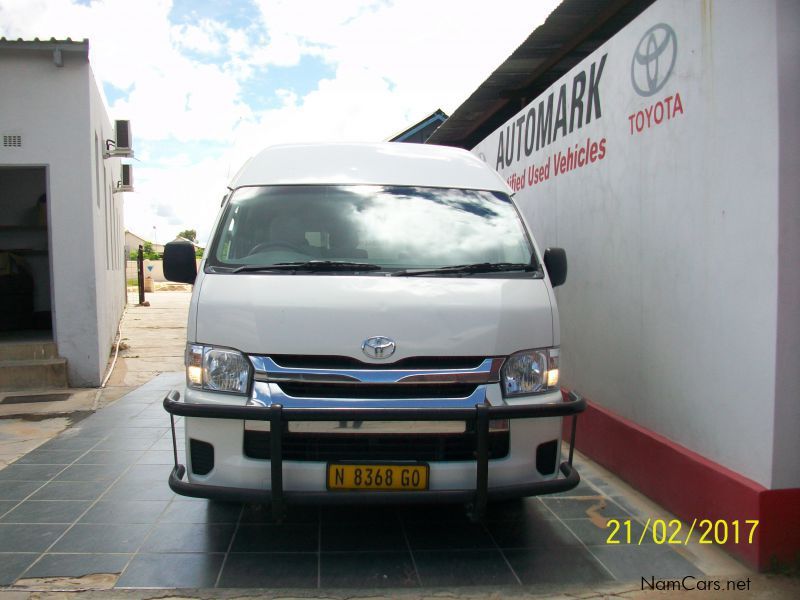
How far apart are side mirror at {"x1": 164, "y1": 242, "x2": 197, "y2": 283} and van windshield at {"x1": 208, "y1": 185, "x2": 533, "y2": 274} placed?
9.4 inches

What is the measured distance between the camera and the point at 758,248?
359cm

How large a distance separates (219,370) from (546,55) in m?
6.26

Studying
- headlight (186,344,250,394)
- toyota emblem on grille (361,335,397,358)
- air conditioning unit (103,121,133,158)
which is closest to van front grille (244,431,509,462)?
headlight (186,344,250,394)

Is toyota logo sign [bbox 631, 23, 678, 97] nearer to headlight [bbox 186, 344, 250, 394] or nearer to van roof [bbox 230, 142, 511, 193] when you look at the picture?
van roof [bbox 230, 142, 511, 193]

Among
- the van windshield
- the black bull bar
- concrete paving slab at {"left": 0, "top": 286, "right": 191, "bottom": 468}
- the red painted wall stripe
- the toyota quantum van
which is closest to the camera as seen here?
the black bull bar

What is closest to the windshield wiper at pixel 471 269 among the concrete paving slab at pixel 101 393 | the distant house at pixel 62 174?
the concrete paving slab at pixel 101 393

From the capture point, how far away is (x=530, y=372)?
143 inches

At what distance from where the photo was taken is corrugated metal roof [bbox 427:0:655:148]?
6914 mm

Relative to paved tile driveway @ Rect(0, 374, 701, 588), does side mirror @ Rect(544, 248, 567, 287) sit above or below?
above

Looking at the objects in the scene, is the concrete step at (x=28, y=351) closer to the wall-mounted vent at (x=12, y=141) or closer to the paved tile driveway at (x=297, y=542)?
the wall-mounted vent at (x=12, y=141)

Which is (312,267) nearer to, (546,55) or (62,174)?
(546,55)

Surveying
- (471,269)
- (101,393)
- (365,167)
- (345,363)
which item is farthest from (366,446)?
(101,393)

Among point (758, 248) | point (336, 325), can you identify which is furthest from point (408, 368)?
point (758, 248)

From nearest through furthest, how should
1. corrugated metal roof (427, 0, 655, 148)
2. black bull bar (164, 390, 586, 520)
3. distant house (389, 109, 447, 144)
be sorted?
black bull bar (164, 390, 586, 520), corrugated metal roof (427, 0, 655, 148), distant house (389, 109, 447, 144)
